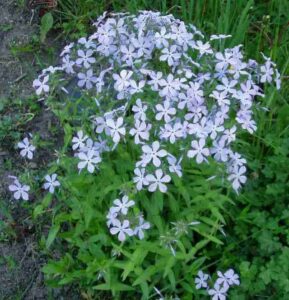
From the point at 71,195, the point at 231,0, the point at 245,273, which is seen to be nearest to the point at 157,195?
the point at 71,195

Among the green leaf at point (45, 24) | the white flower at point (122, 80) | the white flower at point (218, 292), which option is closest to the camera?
the white flower at point (122, 80)

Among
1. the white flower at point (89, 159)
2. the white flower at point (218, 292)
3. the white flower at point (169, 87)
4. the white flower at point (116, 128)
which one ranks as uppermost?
the white flower at point (169, 87)

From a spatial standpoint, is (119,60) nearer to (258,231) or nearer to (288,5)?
(258,231)

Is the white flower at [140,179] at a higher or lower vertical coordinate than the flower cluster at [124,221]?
higher

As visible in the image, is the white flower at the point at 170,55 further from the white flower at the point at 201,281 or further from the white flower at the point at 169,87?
the white flower at the point at 201,281

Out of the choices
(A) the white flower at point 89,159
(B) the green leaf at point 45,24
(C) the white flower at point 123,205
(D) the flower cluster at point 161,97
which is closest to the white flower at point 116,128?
(D) the flower cluster at point 161,97

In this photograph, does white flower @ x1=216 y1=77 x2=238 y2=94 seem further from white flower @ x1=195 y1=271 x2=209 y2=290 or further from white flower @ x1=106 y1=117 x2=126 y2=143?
white flower @ x1=195 y1=271 x2=209 y2=290

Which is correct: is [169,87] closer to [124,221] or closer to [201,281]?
[124,221]

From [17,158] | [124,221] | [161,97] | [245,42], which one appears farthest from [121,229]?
[245,42]

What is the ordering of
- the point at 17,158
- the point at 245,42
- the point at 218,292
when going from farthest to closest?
the point at 245,42 → the point at 17,158 → the point at 218,292
